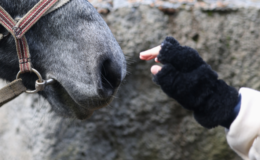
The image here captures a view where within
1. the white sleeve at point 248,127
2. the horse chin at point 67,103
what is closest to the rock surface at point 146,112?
the horse chin at point 67,103

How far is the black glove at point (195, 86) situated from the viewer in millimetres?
767

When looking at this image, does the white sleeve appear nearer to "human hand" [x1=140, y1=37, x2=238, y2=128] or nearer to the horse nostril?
"human hand" [x1=140, y1=37, x2=238, y2=128]

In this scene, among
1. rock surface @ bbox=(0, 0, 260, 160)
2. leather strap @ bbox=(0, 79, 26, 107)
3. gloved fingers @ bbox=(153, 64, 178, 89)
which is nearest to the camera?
gloved fingers @ bbox=(153, 64, 178, 89)

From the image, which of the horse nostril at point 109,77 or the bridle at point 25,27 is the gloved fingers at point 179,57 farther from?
the bridle at point 25,27

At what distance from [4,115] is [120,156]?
905 mm

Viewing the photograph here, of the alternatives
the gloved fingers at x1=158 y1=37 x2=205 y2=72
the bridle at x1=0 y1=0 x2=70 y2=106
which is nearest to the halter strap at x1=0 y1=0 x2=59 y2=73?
the bridle at x1=0 y1=0 x2=70 y2=106

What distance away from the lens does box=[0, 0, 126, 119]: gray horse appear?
81cm

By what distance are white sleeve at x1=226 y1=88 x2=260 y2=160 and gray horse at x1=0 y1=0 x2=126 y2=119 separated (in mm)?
→ 415

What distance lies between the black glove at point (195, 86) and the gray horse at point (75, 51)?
170 millimetres

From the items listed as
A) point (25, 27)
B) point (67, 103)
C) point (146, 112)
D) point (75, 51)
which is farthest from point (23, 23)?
point (146, 112)

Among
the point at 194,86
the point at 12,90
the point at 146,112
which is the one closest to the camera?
the point at 194,86

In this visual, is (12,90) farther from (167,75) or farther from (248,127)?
(248,127)

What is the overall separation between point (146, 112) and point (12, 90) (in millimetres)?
962

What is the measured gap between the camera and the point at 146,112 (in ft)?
5.42
